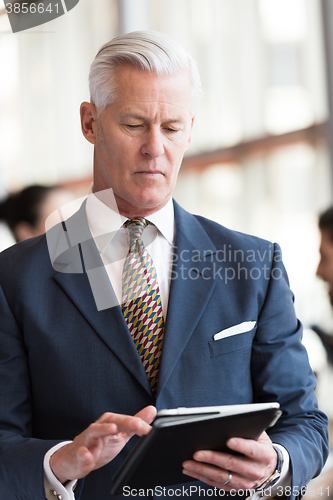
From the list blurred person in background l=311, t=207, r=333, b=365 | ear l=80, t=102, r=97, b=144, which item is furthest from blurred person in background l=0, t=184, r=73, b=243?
ear l=80, t=102, r=97, b=144

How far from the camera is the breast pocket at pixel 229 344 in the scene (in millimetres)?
1370

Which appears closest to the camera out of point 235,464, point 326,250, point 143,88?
point 235,464

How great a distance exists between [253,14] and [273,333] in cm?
298

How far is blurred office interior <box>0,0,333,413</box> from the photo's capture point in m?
3.54

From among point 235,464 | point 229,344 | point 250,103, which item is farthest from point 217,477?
point 250,103

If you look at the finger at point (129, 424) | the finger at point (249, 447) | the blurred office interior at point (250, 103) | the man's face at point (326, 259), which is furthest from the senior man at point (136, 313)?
the blurred office interior at point (250, 103)

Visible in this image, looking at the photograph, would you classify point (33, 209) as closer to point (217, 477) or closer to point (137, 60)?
point (137, 60)

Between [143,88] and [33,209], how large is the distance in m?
2.00

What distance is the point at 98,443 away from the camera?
3.55 ft

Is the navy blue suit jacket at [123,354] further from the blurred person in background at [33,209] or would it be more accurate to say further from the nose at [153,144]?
the blurred person in background at [33,209]

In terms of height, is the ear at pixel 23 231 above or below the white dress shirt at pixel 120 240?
below

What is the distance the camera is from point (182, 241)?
1.48 m

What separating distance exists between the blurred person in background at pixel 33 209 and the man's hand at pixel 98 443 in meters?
2.10

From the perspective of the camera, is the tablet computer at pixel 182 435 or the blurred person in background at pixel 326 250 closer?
the tablet computer at pixel 182 435
